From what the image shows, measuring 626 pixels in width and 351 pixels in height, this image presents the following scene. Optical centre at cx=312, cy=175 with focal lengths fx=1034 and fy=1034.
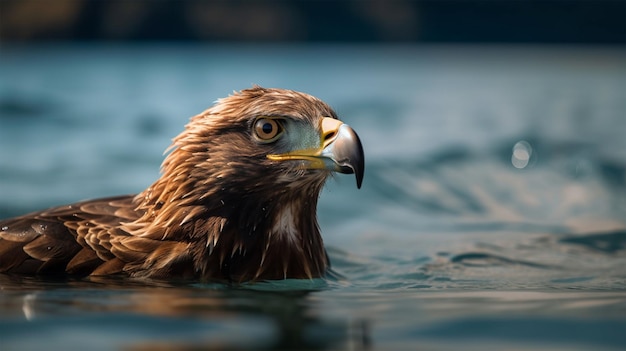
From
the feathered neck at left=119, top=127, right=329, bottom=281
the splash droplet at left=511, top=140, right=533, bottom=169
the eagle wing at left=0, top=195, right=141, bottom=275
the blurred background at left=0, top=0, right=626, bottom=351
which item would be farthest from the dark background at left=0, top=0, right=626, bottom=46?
the feathered neck at left=119, top=127, right=329, bottom=281

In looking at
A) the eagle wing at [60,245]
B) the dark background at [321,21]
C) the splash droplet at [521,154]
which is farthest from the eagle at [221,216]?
the dark background at [321,21]

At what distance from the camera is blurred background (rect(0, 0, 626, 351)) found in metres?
4.18

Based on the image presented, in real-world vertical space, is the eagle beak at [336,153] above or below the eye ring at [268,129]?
below

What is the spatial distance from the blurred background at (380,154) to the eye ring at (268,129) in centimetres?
76

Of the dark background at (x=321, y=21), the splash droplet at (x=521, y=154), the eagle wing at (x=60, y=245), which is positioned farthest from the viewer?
the dark background at (x=321, y=21)

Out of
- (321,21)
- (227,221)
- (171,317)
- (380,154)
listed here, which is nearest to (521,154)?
(380,154)

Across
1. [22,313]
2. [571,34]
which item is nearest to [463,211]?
[22,313]

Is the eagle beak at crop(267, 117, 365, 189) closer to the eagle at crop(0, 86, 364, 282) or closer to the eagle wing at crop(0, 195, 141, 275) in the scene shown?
the eagle at crop(0, 86, 364, 282)

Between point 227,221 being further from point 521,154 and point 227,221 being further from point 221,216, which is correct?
point 521,154

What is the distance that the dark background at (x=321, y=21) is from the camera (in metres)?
23.3

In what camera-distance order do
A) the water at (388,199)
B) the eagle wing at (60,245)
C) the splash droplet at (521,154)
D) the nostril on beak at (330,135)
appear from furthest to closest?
1. the splash droplet at (521,154)
2. the eagle wing at (60,245)
3. the nostril on beak at (330,135)
4. the water at (388,199)

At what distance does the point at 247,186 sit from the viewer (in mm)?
5355

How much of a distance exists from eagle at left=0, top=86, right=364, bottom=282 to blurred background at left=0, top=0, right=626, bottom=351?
0.21 m

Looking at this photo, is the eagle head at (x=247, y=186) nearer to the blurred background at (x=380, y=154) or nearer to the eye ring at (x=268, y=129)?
the eye ring at (x=268, y=129)
